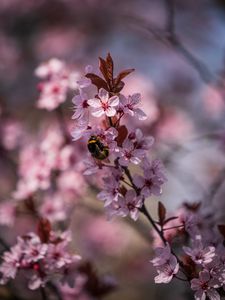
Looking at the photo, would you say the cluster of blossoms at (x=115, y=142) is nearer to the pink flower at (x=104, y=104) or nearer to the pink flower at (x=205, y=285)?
the pink flower at (x=104, y=104)

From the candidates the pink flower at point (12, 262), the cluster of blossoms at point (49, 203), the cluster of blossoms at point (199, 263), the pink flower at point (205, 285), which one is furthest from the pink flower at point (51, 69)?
the pink flower at point (205, 285)

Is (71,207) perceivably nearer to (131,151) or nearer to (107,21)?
(131,151)

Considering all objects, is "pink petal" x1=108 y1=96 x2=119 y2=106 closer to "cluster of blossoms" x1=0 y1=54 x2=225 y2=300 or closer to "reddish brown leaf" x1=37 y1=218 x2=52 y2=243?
"cluster of blossoms" x1=0 y1=54 x2=225 y2=300

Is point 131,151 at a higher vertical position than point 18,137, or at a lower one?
lower

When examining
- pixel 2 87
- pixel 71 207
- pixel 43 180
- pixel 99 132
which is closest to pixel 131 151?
pixel 99 132

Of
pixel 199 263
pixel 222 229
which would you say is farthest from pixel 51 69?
pixel 199 263

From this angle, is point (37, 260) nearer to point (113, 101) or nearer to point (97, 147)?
point (97, 147)

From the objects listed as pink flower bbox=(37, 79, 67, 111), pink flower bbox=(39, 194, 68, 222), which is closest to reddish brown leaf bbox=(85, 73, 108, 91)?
pink flower bbox=(37, 79, 67, 111)
